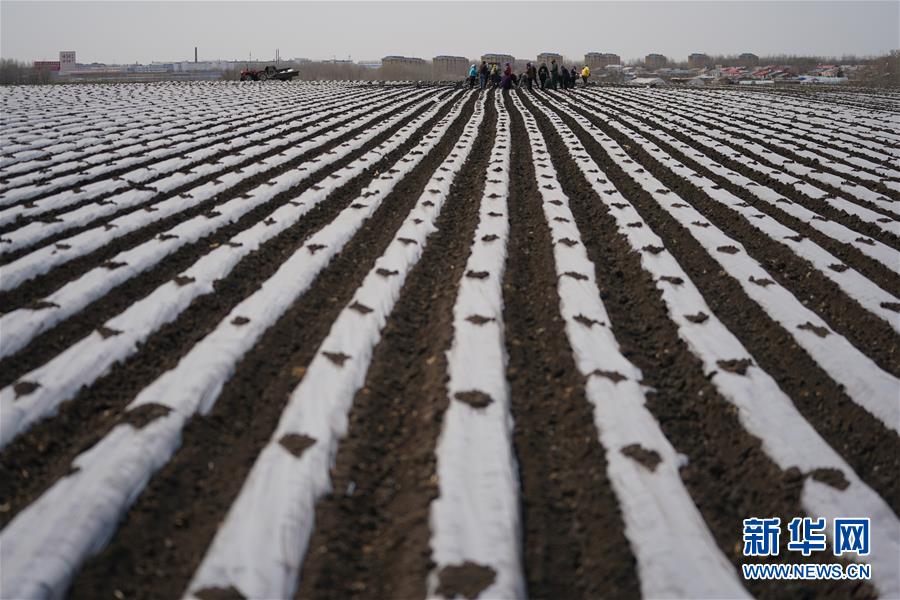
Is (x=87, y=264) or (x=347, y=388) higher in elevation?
(x=87, y=264)

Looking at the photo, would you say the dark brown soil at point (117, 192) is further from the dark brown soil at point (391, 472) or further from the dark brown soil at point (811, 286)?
the dark brown soil at point (811, 286)

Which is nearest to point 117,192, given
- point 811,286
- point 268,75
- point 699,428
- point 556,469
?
point 556,469

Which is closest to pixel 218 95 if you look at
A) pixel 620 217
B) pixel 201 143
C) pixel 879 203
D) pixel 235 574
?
Answer: pixel 201 143

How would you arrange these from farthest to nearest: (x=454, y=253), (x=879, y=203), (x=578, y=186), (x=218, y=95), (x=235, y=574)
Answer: (x=218, y=95), (x=578, y=186), (x=879, y=203), (x=454, y=253), (x=235, y=574)

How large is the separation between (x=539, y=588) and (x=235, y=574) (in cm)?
91

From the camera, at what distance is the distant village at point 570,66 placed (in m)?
34.2

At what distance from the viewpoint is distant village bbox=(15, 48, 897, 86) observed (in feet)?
112

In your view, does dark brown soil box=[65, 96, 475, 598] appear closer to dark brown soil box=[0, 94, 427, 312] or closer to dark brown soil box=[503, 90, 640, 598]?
dark brown soil box=[503, 90, 640, 598]

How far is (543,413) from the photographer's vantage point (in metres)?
2.61

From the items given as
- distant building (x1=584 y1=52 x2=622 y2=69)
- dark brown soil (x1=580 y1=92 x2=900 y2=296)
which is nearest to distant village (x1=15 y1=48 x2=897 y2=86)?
distant building (x1=584 y1=52 x2=622 y2=69)

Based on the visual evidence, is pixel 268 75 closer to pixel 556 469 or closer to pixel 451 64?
pixel 556 469

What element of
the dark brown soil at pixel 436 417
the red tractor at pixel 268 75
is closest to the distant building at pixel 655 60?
the red tractor at pixel 268 75

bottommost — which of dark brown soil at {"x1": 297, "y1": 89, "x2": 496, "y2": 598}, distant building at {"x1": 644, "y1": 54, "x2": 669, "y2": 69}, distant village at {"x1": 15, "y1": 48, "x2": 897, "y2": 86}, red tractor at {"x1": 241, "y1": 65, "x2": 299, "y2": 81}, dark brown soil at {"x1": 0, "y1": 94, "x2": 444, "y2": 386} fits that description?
dark brown soil at {"x1": 297, "y1": 89, "x2": 496, "y2": 598}

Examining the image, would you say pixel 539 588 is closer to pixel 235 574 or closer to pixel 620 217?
pixel 235 574
